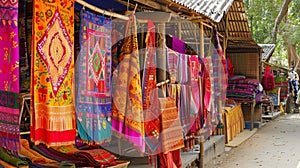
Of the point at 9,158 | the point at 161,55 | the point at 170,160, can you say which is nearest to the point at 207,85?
the point at 161,55

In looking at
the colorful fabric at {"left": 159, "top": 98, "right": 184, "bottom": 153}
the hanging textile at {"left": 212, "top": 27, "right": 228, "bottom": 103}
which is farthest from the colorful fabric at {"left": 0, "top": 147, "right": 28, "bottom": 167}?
the hanging textile at {"left": 212, "top": 27, "right": 228, "bottom": 103}

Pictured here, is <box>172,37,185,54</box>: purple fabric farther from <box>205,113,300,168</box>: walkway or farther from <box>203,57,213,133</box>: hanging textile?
<box>205,113,300,168</box>: walkway

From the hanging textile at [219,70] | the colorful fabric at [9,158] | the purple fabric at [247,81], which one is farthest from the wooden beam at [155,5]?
the purple fabric at [247,81]

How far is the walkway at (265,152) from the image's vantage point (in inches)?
298

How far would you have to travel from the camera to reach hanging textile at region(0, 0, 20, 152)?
316 cm

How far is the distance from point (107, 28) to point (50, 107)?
1378 mm

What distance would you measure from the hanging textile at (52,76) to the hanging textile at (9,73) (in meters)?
0.28

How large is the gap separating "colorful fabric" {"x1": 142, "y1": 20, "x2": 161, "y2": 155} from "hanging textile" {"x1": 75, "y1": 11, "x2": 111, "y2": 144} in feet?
2.24

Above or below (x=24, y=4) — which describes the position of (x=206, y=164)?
below

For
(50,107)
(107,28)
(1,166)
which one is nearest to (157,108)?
(107,28)

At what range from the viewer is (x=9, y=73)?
3195mm

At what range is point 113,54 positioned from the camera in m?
4.90

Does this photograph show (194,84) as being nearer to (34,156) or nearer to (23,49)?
(23,49)

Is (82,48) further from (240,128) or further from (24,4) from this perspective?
(240,128)
